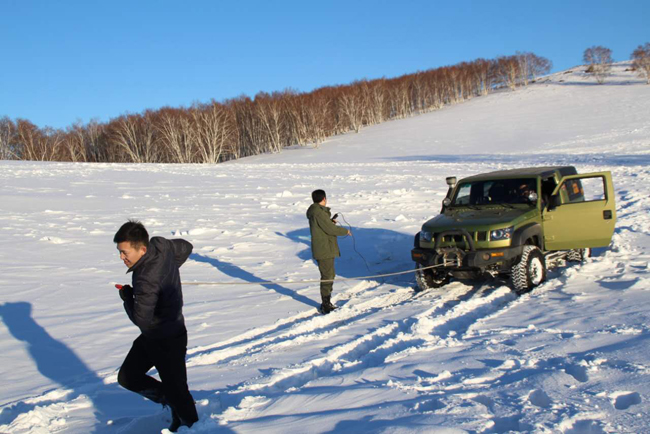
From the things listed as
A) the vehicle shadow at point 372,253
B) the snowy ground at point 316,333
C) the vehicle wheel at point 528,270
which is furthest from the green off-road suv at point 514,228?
the vehicle shadow at point 372,253

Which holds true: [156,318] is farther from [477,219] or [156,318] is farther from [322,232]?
[477,219]

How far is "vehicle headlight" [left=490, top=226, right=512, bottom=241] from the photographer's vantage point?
7.91m

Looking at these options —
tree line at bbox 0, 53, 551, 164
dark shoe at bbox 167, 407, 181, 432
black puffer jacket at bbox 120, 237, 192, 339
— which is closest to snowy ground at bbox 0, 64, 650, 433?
dark shoe at bbox 167, 407, 181, 432

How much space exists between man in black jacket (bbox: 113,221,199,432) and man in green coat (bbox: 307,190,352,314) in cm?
383

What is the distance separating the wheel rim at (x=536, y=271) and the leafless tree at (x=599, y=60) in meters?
84.2

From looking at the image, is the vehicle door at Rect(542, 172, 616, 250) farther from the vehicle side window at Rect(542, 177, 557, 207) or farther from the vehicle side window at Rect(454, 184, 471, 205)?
the vehicle side window at Rect(454, 184, 471, 205)

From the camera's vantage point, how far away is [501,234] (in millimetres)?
7938

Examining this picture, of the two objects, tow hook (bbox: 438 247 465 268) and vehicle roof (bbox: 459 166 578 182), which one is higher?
vehicle roof (bbox: 459 166 578 182)

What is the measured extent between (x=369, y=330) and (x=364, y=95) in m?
78.8

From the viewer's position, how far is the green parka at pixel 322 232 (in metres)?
7.89

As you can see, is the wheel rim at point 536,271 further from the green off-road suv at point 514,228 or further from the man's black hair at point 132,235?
the man's black hair at point 132,235

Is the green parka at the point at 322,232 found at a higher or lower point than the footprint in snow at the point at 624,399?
higher

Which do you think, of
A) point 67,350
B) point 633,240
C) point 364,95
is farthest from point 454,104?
point 67,350

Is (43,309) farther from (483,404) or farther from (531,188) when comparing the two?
(531,188)
